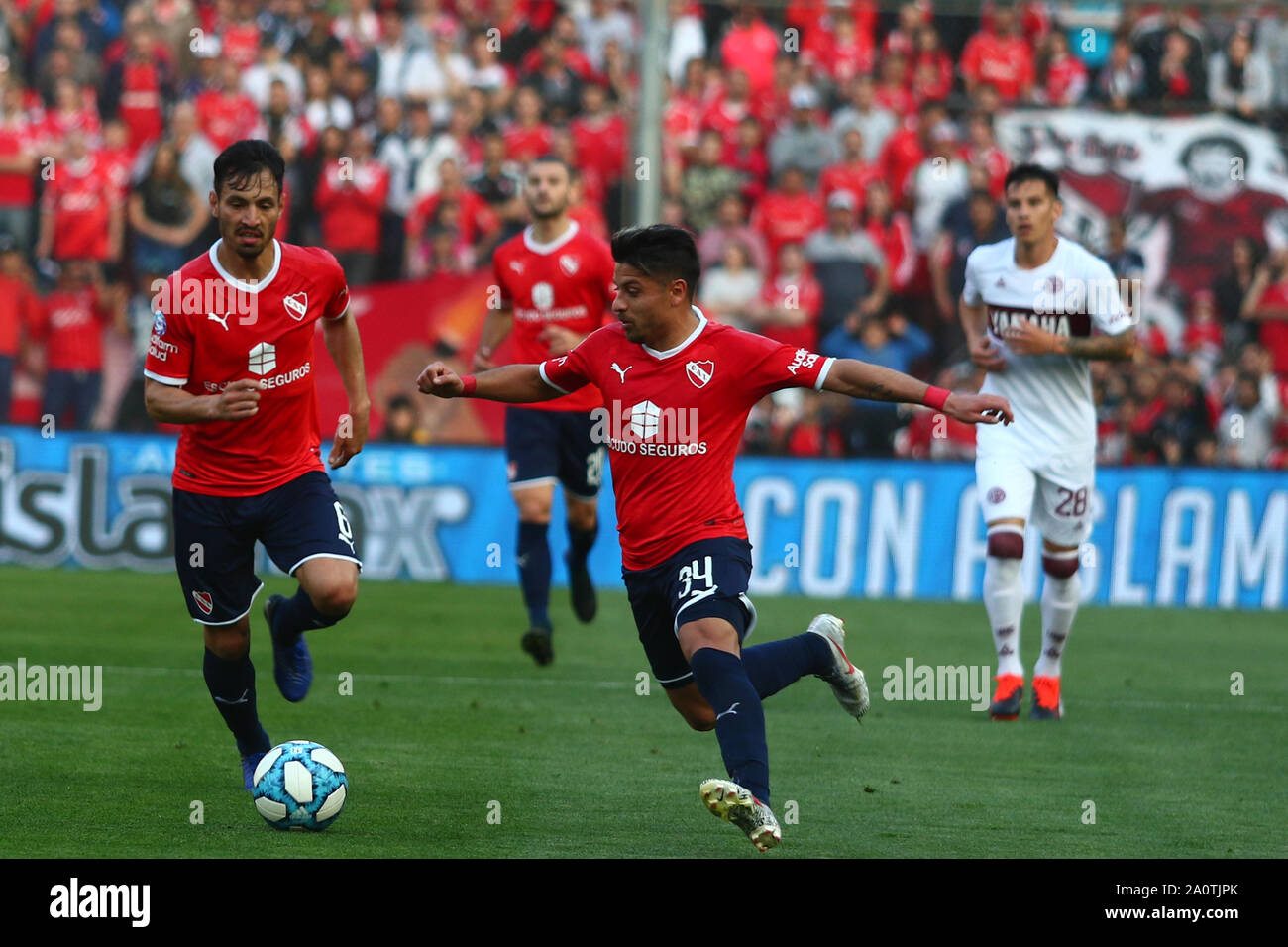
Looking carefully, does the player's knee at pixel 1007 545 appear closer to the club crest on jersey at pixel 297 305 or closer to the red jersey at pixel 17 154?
the club crest on jersey at pixel 297 305

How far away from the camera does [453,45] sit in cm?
1967

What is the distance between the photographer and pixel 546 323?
37.7 feet

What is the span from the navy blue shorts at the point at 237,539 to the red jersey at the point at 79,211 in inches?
448

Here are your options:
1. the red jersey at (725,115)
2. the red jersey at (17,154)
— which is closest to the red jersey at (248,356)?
the red jersey at (17,154)

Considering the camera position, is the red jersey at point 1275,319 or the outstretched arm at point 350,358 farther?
the red jersey at point 1275,319

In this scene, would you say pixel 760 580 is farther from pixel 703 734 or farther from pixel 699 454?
pixel 699 454

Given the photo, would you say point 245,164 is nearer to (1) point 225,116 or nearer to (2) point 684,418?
(2) point 684,418

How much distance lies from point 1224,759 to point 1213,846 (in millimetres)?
2182

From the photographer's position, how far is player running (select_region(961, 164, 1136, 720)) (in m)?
9.68

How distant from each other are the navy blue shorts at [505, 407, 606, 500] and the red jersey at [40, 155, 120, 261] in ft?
25.6

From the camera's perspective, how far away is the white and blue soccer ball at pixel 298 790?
641cm

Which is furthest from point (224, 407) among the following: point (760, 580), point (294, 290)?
point (760, 580)

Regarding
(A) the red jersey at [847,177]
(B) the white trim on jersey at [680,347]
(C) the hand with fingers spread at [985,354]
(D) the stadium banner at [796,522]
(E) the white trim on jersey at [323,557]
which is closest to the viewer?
(B) the white trim on jersey at [680,347]

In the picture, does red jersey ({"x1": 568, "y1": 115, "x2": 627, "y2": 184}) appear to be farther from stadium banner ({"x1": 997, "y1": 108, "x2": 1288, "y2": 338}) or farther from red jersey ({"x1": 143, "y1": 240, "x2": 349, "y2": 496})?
red jersey ({"x1": 143, "y1": 240, "x2": 349, "y2": 496})
